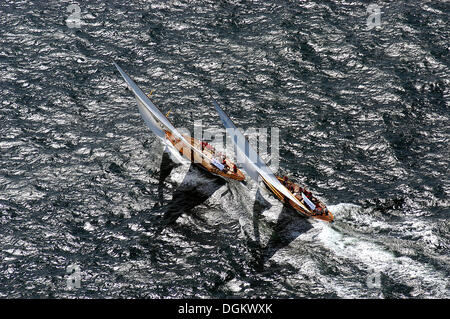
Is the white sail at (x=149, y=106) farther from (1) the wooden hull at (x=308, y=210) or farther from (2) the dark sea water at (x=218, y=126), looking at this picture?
(1) the wooden hull at (x=308, y=210)

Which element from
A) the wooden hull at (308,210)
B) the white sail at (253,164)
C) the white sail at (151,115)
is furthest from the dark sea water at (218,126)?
the white sail at (253,164)

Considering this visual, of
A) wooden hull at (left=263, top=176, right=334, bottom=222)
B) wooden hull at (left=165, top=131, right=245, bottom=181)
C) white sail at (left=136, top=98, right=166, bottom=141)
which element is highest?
white sail at (left=136, top=98, right=166, bottom=141)

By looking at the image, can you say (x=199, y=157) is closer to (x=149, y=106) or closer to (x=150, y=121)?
(x=150, y=121)

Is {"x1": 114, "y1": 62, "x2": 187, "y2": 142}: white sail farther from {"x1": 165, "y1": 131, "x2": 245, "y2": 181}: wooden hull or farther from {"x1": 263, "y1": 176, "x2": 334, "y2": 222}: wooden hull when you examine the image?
{"x1": 263, "y1": 176, "x2": 334, "y2": 222}: wooden hull

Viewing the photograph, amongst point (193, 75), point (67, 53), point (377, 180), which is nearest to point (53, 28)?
point (67, 53)

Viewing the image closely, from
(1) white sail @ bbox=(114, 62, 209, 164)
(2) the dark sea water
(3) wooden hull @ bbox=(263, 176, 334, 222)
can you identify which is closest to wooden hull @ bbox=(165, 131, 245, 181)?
(1) white sail @ bbox=(114, 62, 209, 164)

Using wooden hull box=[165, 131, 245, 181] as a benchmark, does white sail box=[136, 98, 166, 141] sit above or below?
above
